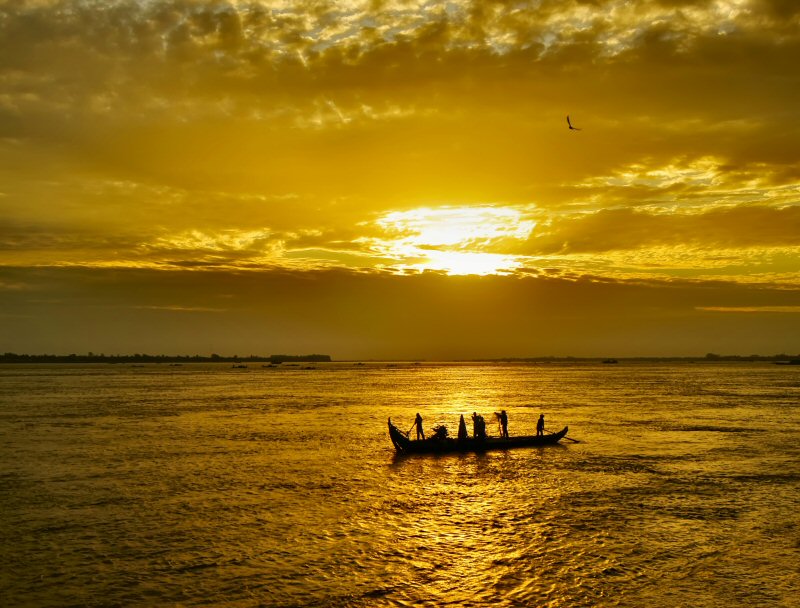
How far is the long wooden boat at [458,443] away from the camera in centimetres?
4062

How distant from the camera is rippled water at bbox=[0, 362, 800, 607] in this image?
17.0m

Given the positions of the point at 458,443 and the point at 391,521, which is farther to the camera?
the point at 458,443

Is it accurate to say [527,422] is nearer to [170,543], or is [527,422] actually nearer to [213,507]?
[213,507]

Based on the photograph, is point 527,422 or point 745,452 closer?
point 745,452

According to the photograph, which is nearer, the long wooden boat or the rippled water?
the rippled water

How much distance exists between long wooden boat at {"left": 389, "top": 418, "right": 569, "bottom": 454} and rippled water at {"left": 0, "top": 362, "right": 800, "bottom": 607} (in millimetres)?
1058

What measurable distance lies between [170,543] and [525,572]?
38.9ft

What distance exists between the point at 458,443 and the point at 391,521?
19.1 metres

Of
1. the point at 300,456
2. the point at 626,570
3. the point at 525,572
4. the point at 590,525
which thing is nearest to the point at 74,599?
the point at 525,572

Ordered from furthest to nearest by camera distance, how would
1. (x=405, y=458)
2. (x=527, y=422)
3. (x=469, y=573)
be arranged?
1. (x=527, y=422)
2. (x=405, y=458)
3. (x=469, y=573)

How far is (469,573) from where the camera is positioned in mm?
18000

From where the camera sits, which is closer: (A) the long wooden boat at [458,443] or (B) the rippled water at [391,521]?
(B) the rippled water at [391,521]

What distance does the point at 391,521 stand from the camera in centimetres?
2370

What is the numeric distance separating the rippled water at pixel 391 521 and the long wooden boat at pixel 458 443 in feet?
3.47
